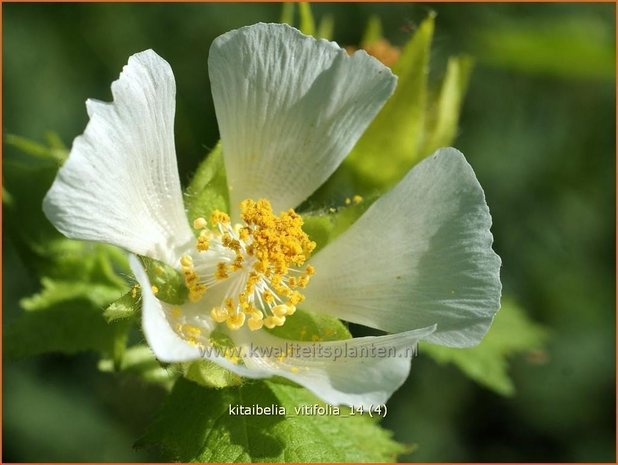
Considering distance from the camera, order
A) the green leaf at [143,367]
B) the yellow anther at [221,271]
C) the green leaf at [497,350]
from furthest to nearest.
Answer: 1. the green leaf at [497,350]
2. the green leaf at [143,367]
3. the yellow anther at [221,271]

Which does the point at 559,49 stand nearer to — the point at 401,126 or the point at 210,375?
the point at 401,126

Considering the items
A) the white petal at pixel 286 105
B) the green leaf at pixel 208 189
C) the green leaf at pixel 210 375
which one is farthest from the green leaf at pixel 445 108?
the green leaf at pixel 210 375

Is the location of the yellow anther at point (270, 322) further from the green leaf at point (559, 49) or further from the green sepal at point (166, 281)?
the green leaf at point (559, 49)

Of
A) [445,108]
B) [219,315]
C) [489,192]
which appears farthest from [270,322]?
[489,192]

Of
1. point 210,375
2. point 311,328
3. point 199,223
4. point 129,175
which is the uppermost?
point 129,175

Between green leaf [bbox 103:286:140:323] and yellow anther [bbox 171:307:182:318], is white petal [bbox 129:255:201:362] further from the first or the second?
yellow anther [bbox 171:307:182:318]
